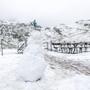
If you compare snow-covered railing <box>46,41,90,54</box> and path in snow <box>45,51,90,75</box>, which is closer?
path in snow <box>45,51,90,75</box>

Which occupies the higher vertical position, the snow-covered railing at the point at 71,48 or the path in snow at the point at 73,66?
the path in snow at the point at 73,66

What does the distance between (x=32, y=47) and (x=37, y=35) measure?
2.74 feet

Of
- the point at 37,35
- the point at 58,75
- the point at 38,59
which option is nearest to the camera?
the point at 38,59

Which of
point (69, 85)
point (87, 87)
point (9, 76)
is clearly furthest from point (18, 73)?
point (87, 87)

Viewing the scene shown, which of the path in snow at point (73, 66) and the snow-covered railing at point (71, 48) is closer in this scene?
the path in snow at point (73, 66)

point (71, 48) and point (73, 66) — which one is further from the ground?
point (73, 66)

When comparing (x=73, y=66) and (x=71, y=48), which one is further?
(x=71, y=48)

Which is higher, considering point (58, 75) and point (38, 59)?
point (38, 59)

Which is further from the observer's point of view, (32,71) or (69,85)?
(32,71)

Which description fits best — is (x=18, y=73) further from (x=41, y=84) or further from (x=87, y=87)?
(x=87, y=87)

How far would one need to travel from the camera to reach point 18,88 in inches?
193

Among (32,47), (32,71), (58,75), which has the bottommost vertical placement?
(58,75)

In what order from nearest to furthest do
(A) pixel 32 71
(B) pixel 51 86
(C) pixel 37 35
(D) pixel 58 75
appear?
(B) pixel 51 86
(A) pixel 32 71
(D) pixel 58 75
(C) pixel 37 35

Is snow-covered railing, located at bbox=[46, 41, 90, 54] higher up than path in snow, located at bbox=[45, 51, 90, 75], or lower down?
lower down
